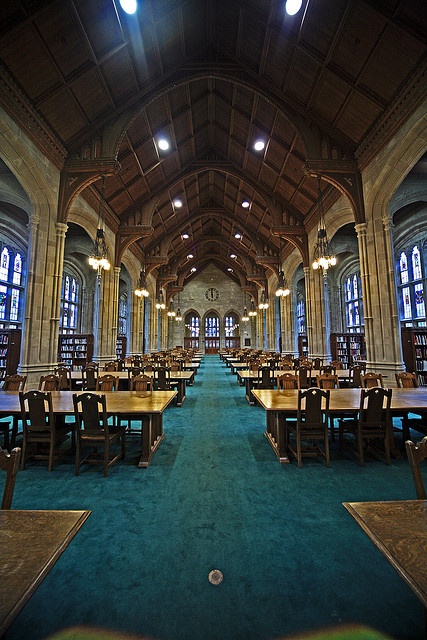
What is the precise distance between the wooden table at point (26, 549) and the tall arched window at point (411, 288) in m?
12.8

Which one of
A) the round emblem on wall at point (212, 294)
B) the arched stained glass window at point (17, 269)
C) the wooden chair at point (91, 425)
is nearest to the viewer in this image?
the wooden chair at point (91, 425)

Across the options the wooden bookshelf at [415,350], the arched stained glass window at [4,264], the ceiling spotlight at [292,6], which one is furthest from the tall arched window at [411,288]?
the arched stained glass window at [4,264]

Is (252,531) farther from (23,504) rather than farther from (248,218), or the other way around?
(248,218)

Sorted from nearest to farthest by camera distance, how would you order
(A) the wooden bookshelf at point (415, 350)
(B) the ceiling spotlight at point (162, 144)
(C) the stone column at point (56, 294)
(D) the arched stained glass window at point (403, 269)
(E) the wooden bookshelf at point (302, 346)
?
(A) the wooden bookshelf at point (415, 350) < (C) the stone column at point (56, 294) < (B) the ceiling spotlight at point (162, 144) < (D) the arched stained glass window at point (403, 269) < (E) the wooden bookshelf at point (302, 346)

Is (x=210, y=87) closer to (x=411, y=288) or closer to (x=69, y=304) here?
(x=411, y=288)

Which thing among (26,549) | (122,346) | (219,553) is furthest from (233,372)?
(26,549)

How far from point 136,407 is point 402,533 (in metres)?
2.94

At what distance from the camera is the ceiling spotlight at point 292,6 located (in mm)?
5762

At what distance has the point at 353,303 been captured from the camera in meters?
15.5

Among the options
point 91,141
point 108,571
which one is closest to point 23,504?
point 108,571

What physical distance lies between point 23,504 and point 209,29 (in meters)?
11.0

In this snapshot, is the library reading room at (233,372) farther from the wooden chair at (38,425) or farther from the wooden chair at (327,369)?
the wooden chair at (327,369)

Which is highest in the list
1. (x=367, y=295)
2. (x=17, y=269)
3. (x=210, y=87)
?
(x=210, y=87)

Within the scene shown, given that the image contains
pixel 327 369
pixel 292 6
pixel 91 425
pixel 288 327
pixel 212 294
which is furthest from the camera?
pixel 212 294
